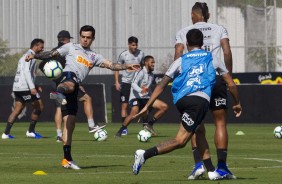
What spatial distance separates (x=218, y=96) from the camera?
14227 millimetres

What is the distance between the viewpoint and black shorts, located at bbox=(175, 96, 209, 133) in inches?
530

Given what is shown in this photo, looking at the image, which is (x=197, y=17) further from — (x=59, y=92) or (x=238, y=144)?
(x=238, y=144)

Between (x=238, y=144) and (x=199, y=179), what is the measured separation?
882 cm

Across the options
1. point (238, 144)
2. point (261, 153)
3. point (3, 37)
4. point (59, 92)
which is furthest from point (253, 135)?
point (3, 37)

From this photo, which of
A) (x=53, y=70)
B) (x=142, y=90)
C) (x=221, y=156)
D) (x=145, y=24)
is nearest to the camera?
(x=221, y=156)

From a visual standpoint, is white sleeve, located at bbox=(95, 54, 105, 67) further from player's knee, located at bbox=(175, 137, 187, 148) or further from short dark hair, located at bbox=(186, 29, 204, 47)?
player's knee, located at bbox=(175, 137, 187, 148)

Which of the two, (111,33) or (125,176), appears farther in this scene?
(111,33)

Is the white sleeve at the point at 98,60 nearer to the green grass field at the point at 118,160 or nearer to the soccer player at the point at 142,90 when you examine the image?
the green grass field at the point at 118,160

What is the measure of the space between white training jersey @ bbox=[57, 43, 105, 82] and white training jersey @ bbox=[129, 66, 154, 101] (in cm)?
993

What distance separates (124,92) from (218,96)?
15625mm

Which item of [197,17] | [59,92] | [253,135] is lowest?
[253,135]

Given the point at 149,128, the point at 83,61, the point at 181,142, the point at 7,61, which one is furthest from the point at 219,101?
the point at 7,61

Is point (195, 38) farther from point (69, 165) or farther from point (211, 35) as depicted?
point (69, 165)

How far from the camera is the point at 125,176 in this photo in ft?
47.4
